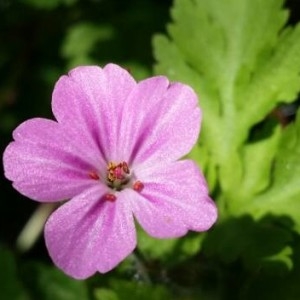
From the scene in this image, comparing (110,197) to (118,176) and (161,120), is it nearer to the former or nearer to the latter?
(118,176)

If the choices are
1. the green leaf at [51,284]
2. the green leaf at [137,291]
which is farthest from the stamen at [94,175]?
the green leaf at [51,284]

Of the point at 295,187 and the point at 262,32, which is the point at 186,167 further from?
the point at 262,32

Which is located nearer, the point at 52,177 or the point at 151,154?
the point at 52,177

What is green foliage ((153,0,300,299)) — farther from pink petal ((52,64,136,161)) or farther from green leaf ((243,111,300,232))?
pink petal ((52,64,136,161))

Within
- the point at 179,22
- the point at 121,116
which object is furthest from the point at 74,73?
the point at 179,22

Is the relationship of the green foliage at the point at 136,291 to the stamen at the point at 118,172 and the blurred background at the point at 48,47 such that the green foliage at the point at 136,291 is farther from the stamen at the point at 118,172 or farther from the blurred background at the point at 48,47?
the blurred background at the point at 48,47

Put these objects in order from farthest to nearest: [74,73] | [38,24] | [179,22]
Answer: [38,24], [179,22], [74,73]

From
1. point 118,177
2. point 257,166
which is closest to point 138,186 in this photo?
point 118,177

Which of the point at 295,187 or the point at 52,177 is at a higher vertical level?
the point at 52,177
